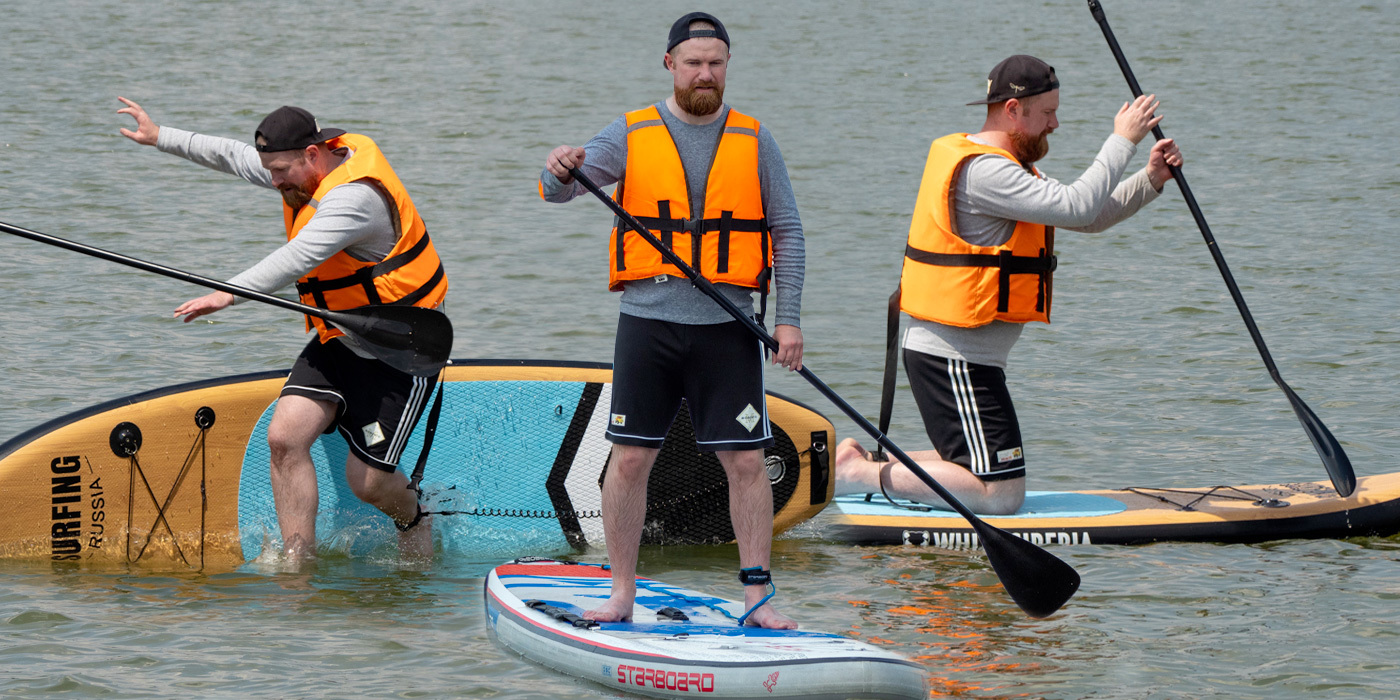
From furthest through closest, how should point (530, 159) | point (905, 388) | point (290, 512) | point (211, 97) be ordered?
point (211, 97), point (530, 159), point (905, 388), point (290, 512)

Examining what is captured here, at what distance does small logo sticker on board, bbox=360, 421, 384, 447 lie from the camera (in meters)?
5.05

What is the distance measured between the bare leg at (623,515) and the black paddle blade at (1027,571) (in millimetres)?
1078

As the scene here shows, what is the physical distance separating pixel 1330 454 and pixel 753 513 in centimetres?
264

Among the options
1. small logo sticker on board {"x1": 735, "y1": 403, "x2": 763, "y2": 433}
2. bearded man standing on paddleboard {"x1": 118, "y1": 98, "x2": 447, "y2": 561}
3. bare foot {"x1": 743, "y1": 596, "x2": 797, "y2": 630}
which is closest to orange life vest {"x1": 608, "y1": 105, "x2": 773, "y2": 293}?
small logo sticker on board {"x1": 735, "y1": 403, "x2": 763, "y2": 433}

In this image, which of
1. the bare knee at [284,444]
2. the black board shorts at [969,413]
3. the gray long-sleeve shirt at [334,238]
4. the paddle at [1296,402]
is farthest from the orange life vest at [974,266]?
the bare knee at [284,444]

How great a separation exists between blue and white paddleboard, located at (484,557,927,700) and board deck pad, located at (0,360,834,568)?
0.77 meters

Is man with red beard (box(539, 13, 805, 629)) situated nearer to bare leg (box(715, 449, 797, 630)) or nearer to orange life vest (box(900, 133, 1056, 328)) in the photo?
bare leg (box(715, 449, 797, 630))

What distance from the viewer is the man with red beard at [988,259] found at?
5.14 metres

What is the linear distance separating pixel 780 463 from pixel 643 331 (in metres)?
1.72

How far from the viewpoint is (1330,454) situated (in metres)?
5.73

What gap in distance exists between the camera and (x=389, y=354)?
16.1ft

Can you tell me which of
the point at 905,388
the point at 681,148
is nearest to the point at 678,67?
the point at 681,148

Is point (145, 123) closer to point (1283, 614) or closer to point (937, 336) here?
point (937, 336)

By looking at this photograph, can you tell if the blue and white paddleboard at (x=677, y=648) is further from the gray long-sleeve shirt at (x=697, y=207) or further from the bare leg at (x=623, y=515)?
the gray long-sleeve shirt at (x=697, y=207)
